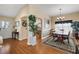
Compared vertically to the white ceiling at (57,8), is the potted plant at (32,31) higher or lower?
lower

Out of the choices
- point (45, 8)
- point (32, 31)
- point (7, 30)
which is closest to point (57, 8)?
point (45, 8)

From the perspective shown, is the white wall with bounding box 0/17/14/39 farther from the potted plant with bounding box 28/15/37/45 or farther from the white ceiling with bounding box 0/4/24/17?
the potted plant with bounding box 28/15/37/45

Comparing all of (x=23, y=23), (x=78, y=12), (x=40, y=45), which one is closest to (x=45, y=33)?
(x=40, y=45)

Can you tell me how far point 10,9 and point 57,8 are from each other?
1.02 meters

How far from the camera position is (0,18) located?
2170 mm

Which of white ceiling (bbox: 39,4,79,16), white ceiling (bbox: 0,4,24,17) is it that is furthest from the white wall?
white ceiling (bbox: 39,4,79,16)

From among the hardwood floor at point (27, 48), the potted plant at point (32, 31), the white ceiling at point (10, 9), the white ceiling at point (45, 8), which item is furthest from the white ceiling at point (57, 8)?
the hardwood floor at point (27, 48)

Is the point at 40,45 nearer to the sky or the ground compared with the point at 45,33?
nearer to the ground

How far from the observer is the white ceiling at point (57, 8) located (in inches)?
85.1

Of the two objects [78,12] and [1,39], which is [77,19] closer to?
[78,12]

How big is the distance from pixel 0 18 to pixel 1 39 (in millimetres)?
453

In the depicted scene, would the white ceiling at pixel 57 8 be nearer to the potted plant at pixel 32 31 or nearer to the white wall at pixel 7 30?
the potted plant at pixel 32 31
